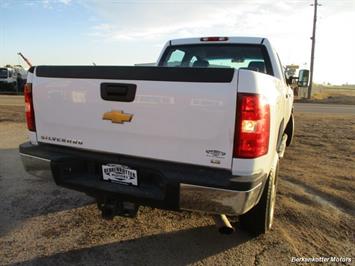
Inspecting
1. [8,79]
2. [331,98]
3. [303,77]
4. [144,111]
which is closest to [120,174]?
[144,111]

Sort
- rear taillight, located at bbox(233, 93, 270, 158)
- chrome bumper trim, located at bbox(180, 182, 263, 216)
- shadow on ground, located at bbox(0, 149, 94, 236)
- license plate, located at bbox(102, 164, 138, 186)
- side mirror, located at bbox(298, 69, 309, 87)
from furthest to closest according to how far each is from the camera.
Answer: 1. side mirror, located at bbox(298, 69, 309, 87)
2. shadow on ground, located at bbox(0, 149, 94, 236)
3. license plate, located at bbox(102, 164, 138, 186)
4. chrome bumper trim, located at bbox(180, 182, 263, 216)
5. rear taillight, located at bbox(233, 93, 270, 158)

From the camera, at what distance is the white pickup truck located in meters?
2.86

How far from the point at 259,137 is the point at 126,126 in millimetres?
1113

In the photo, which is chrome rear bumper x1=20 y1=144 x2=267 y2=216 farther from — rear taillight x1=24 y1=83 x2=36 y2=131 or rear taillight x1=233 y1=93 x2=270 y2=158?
rear taillight x1=24 y1=83 x2=36 y2=131

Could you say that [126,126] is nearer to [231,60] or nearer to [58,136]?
[58,136]

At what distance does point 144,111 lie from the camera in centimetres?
313

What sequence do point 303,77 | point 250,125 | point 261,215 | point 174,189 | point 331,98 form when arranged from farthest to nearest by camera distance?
point 331,98 → point 303,77 → point 261,215 → point 174,189 → point 250,125

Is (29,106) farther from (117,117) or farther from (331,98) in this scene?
(331,98)

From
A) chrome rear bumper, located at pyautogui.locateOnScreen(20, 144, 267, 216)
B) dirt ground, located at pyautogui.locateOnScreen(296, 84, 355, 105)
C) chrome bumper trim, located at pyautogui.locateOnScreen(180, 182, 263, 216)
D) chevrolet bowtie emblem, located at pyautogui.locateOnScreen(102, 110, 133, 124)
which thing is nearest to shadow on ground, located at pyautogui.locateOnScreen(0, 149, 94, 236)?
chrome rear bumper, located at pyautogui.locateOnScreen(20, 144, 267, 216)

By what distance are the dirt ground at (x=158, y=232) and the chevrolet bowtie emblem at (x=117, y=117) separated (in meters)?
1.05

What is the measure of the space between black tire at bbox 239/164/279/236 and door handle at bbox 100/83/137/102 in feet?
4.96

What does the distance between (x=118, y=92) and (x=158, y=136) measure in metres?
0.51

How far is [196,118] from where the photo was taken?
9.59 ft

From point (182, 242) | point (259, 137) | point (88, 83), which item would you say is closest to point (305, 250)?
point (182, 242)
